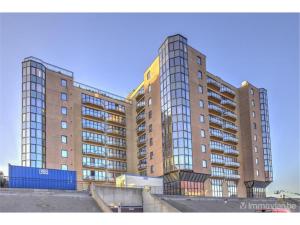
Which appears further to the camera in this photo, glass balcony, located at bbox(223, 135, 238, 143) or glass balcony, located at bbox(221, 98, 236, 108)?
glass balcony, located at bbox(221, 98, 236, 108)

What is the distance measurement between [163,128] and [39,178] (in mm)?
26029

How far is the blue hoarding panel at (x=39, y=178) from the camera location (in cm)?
3825

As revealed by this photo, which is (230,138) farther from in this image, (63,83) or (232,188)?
(63,83)

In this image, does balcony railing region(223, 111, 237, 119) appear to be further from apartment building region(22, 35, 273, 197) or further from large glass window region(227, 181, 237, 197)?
large glass window region(227, 181, 237, 197)

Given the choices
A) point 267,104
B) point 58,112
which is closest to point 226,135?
point 267,104

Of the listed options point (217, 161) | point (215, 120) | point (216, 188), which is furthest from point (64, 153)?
point (215, 120)

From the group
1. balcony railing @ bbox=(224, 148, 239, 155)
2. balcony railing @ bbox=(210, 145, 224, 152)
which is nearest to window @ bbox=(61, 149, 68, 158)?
balcony railing @ bbox=(210, 145, 224, 152)

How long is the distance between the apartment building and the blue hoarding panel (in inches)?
765

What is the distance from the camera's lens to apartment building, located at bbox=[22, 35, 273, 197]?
195 ft

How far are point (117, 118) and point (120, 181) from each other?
22690 mm

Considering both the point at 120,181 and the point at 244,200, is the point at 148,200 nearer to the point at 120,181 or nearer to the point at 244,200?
the point at 120,181

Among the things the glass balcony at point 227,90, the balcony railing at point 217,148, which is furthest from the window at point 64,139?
the glass balcony at point 227,90

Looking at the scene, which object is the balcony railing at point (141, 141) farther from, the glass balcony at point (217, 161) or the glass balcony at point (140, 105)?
the glass balcony at point (217, 161)

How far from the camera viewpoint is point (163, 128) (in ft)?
202
